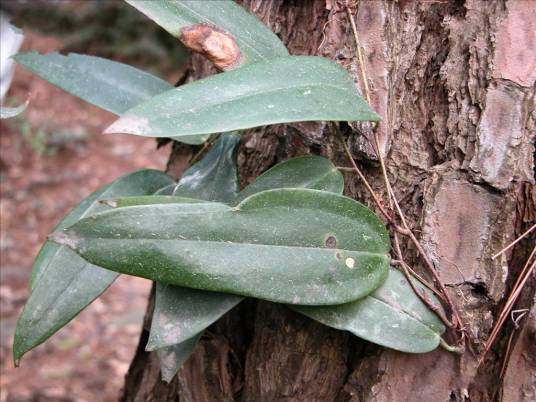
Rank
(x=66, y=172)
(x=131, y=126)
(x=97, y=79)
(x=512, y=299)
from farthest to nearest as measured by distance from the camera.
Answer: (x=66, y=172) < (x=97, y=79) < (x=512, y=299) < (x=131, y=126)

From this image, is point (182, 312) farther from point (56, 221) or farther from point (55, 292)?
point (56, 221)

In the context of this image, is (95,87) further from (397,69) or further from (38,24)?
(38,24)

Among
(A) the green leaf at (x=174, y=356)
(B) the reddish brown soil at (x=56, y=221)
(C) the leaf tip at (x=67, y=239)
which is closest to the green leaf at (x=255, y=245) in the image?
(C) the leaf tip at (x=67, y=239)

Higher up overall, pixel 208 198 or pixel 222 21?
pixel 222 21

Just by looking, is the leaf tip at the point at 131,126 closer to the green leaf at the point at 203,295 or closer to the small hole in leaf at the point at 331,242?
the green leaf at the point at 203,295

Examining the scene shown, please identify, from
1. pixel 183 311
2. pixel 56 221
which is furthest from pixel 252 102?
pixel 56 221

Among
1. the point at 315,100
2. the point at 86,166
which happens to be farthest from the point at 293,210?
the point at 86,166
